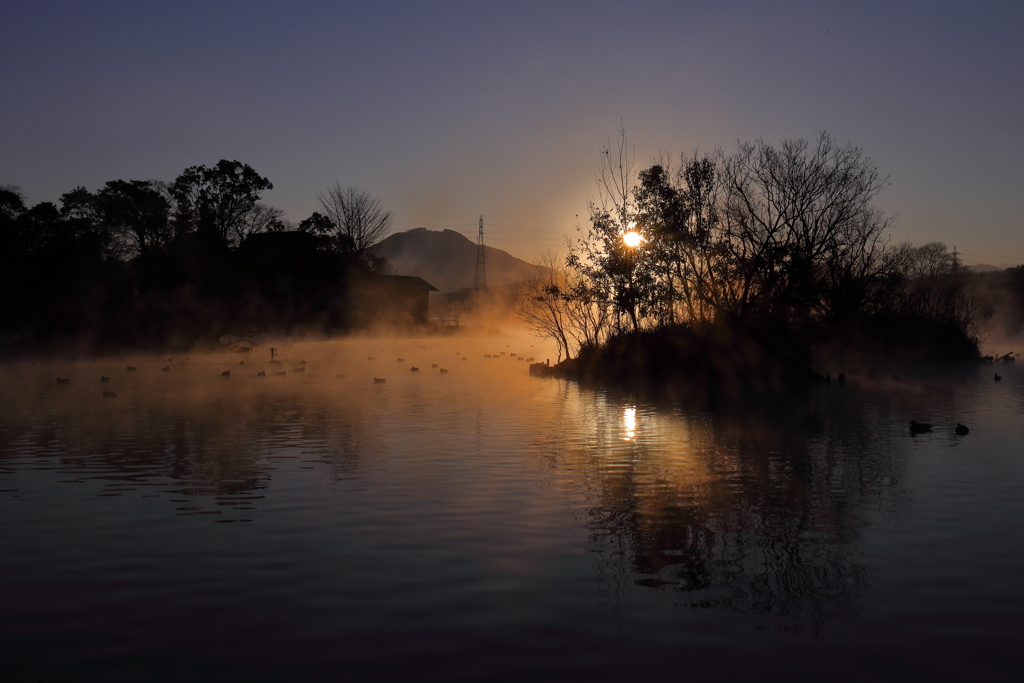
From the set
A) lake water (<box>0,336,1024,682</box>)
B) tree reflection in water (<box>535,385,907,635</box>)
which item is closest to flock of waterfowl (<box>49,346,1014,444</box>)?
lake water (<box>0,336,1024,682</box>)

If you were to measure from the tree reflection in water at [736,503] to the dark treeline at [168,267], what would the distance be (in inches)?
1440

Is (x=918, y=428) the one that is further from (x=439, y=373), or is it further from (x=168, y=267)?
(x=168, y=267)

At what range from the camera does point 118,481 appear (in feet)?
37.3

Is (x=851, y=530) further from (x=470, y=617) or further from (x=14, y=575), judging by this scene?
(x=14, y=575)

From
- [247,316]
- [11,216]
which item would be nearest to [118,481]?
[11,216]

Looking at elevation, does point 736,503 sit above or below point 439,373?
below

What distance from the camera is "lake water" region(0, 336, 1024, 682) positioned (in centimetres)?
545

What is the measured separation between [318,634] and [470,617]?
3.50ft

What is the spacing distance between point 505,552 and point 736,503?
3484mm

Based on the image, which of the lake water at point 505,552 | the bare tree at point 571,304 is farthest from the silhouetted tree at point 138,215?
the lake water at point 505,552

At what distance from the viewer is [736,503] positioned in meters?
10.1

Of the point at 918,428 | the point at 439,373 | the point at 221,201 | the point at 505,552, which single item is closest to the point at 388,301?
the point at 221,201

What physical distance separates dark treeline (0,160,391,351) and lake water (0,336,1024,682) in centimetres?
3248

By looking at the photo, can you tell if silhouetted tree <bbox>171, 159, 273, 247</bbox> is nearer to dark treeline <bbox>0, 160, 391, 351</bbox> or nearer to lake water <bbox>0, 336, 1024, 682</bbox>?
dark treeline <bbox>0, 160, 391, 351</bbox>
